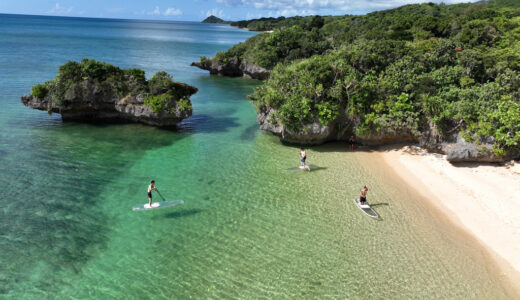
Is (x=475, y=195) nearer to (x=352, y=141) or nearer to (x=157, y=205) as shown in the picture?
(x=352, y=141)

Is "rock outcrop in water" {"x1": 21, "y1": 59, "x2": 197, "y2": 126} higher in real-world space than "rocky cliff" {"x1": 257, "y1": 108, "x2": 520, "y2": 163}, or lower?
higher

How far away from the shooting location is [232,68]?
212ft

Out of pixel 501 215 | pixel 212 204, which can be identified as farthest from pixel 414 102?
pixel 212 204

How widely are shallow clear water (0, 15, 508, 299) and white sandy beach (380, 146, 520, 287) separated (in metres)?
1.39

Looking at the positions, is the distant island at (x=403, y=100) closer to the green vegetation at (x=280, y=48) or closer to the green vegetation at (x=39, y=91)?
the green vegetation at (x=39, y=91)

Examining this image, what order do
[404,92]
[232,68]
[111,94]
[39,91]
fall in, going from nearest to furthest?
[404,92]
[39,91]
[111,94]
[232,68]

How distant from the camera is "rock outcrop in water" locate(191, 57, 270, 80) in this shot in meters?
61.4

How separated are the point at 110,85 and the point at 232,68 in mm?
38263

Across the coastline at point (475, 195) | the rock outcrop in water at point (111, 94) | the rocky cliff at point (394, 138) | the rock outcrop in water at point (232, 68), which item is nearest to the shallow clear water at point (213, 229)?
the coastline at point (475, 195)

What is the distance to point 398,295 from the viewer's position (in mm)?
11914

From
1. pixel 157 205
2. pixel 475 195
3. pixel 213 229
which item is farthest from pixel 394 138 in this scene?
pixel 157 205

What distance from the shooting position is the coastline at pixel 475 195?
14.8 m

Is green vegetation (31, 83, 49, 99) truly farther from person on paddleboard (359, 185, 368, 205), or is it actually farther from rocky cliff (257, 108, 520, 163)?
person on paddleboard (359, 185, 368, 205)

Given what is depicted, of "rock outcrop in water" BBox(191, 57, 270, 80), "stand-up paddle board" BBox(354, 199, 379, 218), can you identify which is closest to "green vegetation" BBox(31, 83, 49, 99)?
"stand-up paddle board" BBox(354, 199, 379, 218)
